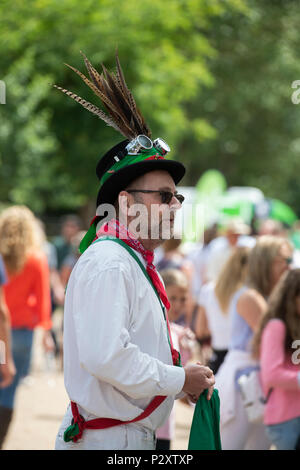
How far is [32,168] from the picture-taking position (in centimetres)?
1315

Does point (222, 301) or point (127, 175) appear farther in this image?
point (222, 301)

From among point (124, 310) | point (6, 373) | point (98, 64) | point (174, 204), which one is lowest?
point (6, 373)

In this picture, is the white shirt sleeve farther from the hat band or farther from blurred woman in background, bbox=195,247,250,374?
blurred woman in background, bbox=195,247,250,374

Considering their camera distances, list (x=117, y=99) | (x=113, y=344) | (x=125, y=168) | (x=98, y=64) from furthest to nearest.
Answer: (x=98, y=64), (x=117, y=99), (x=125, y=168), (x=113, y=344)

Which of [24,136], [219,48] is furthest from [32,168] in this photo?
[219,48]

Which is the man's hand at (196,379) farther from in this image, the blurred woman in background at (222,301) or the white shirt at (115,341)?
the blurred woman in background at (222,301)

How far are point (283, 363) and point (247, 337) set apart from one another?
2.19 feet

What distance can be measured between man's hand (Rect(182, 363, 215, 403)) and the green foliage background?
9.50 meters

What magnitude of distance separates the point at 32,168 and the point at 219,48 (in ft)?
58.4

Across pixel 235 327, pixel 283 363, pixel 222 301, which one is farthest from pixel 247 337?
pixel 222 301

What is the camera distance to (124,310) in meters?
2.74

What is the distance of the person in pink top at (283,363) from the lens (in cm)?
475

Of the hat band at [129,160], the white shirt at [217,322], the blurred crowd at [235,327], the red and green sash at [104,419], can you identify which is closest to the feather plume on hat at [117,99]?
the hat band at [129,160]

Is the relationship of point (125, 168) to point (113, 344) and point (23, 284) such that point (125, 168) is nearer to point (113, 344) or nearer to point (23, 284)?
point (113, 344)
